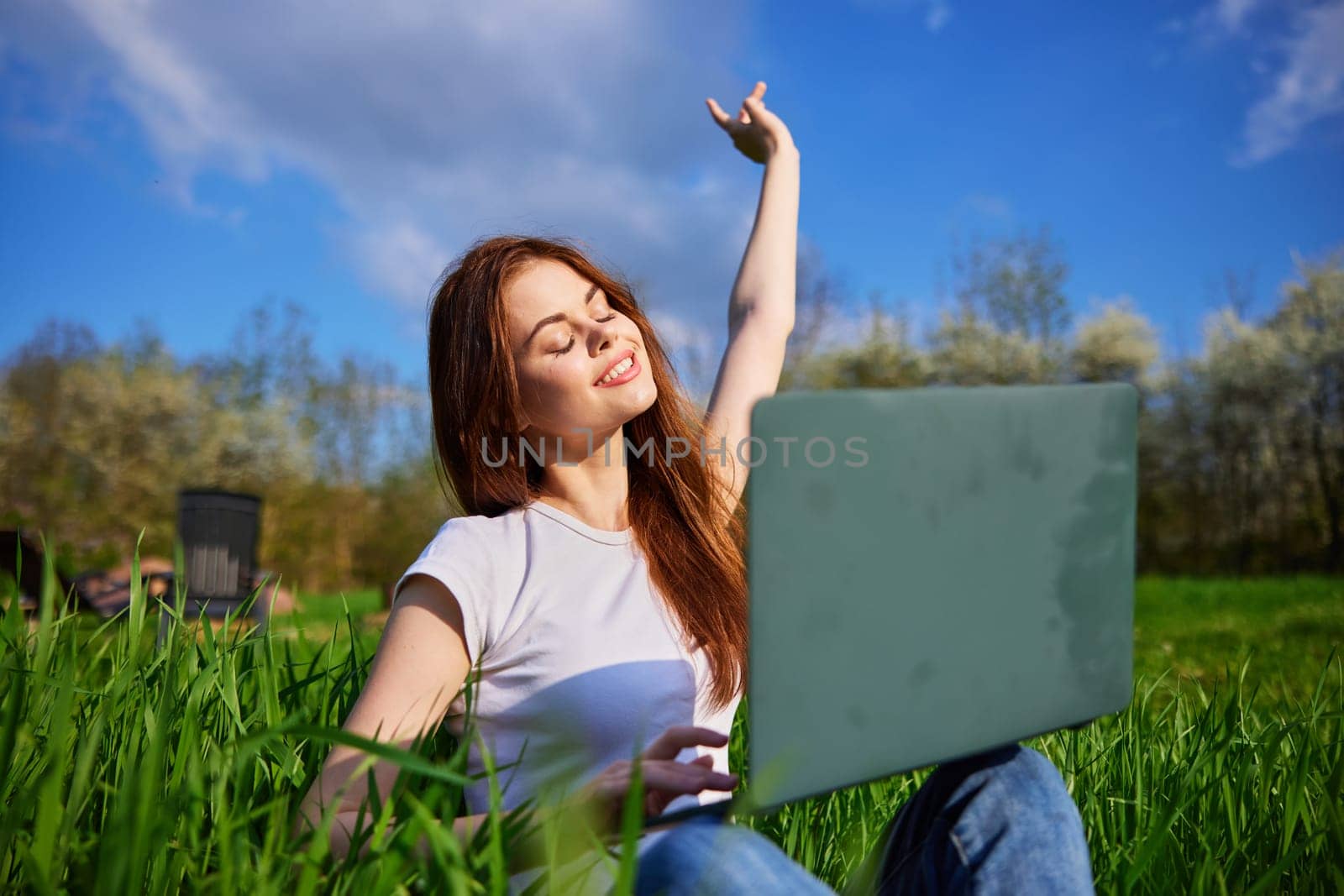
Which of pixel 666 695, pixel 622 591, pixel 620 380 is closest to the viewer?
pixel 666 695

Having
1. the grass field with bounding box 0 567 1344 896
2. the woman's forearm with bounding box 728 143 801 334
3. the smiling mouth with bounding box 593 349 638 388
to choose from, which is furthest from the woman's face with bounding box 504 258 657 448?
the grass field with bounding box 0 567 1344 896

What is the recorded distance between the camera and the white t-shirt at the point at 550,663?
1.28m

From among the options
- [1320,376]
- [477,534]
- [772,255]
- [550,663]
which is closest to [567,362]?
[477,534]

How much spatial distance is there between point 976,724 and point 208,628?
4.22ft

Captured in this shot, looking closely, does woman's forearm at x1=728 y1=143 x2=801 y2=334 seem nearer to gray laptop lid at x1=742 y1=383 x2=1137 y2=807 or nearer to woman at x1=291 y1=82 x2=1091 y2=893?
woman at x1=291 y1=82 x2=1091 y2=893

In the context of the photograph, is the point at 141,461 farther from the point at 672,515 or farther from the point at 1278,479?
the point at 1278,479

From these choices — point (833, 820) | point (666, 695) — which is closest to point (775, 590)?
point (666, 695)

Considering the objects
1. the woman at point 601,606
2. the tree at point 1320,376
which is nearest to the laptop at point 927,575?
the woman at point 601,606

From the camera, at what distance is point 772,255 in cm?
208

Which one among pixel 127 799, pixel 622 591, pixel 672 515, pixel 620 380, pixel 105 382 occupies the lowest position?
pixel 127 799

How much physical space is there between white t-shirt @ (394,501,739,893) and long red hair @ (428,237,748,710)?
0.31 feet

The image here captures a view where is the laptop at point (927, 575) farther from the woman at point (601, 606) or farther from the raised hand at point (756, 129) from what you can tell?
the raised hand at point (756, 129)

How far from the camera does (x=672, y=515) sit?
5.63ft

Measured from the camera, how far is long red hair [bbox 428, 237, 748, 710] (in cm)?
153
